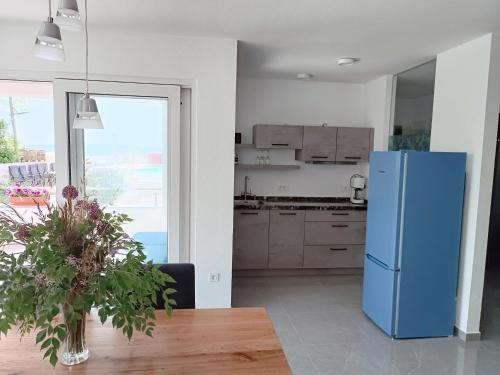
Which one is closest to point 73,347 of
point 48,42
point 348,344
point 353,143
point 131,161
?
point 48,42

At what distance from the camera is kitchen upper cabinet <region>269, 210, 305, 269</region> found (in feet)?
15.3

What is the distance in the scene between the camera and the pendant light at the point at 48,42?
1542 millimetres

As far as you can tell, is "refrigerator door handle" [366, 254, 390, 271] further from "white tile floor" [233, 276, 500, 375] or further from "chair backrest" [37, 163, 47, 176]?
"chair backrest" [37, 163, 47, 176]

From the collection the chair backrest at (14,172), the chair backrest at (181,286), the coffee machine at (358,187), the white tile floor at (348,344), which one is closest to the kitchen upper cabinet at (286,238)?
the white tile floor at (348,344)

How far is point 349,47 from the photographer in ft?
11.5

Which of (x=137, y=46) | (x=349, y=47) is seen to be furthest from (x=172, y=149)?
(x=349, y=47)

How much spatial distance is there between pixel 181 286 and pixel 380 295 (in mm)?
2150

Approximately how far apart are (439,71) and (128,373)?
3.76m

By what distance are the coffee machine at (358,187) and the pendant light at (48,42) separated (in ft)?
13.9

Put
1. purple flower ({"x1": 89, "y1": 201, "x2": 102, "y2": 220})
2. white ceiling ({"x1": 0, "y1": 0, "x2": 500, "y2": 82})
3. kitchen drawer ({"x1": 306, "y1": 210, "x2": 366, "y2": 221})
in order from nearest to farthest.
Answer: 1. purple flower ({"x1": 89, "y1": 201, "x2": 102, "y2": 220})
2. white ceiling ({"x1": 0, "y1": 0, "x2": 500, "y2": 82})
3. kitchen drawer ({"x1": 306, "y1": 210, "x2": 366, "y2": 221})

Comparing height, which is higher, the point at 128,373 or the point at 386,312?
the point at 128,373

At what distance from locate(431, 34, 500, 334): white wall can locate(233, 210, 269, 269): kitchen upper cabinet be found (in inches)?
88.4

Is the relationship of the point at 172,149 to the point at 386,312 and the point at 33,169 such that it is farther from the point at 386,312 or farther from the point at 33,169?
the point at 386,312

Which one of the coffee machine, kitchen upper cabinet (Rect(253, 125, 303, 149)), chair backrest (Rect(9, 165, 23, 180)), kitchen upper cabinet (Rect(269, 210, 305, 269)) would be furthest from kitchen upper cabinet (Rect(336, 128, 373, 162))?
chair backrest (Rect(9, 165, 23, 180))
